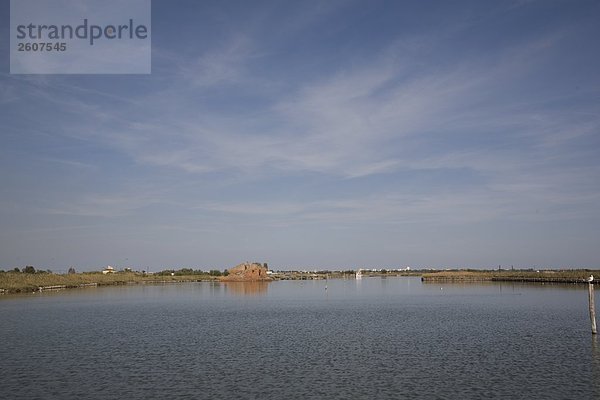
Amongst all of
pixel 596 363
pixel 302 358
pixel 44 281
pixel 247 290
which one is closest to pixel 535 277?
pixel 247 290

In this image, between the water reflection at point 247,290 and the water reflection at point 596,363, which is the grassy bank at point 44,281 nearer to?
the water reflection at point 247,290

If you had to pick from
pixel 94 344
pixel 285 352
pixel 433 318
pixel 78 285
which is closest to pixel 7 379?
pixel 94 344

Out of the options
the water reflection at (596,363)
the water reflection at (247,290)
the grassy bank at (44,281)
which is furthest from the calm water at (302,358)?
the water reflection at (247,290)

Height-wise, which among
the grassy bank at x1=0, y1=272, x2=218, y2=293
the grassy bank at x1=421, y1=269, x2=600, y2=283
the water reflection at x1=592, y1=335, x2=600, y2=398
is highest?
the grassy bank at x1=0, y1=272, x2=218, y2=293

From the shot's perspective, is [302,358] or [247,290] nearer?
[302,358]

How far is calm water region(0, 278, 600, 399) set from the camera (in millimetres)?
26156

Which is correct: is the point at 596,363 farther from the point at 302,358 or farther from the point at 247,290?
the point at 247,290

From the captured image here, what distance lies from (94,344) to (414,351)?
25191 millimetres

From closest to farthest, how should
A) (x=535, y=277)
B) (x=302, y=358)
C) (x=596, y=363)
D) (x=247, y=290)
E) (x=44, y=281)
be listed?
(x=596, y=363) < (x=302, y=358) < (x=44, y=281) < (x=247, y=290) < (x=535, y=277)

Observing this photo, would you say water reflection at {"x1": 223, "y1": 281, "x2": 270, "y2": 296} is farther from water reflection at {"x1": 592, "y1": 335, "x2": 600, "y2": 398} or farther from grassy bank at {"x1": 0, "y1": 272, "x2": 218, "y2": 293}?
water reflection at {"x1": 592, "y1": 335, "x2": 600, "y2": 398}

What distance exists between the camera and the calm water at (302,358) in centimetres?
2616

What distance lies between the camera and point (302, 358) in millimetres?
34625

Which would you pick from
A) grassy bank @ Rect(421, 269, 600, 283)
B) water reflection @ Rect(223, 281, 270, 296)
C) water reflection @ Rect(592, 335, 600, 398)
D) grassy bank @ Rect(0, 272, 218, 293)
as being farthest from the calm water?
grassy bank @ Rect(421, 269, 600, 283)

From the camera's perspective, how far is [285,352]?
37.2 metres
